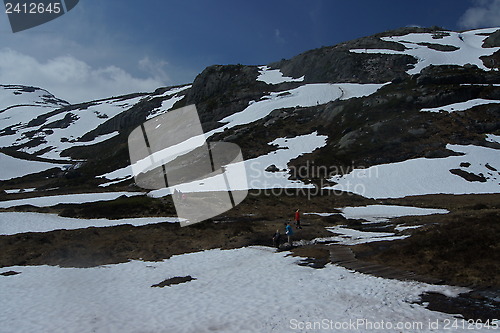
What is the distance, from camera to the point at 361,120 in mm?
75312

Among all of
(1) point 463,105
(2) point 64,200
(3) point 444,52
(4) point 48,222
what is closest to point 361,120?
(1) point 463,105

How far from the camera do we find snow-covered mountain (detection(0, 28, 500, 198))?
174 feet

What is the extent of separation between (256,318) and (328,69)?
4844 inches

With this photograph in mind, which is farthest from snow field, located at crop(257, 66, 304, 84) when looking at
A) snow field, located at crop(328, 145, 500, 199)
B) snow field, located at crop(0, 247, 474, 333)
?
snow field, located at crop(0, 247, 474, 333)

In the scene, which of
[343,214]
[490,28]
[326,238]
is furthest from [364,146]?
[490,28]

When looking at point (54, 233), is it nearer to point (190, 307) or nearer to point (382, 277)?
point (190, 307)

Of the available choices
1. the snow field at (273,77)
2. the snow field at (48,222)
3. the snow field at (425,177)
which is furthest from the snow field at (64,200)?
the snow field at (273,77)

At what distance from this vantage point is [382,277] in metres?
14.1

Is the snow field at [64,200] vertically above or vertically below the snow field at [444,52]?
below

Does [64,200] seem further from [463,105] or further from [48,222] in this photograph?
[463,105]

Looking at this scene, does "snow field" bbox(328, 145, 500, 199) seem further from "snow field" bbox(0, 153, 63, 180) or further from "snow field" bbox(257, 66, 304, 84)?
"snow field" bbox(0, 153, 63, 180)

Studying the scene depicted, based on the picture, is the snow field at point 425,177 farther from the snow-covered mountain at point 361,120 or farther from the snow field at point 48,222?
the snow field at point 48,222

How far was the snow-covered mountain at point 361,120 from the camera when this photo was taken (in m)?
53.2

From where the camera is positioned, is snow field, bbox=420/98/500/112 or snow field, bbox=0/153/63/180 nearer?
snow field, bbox=420/98/500/112
